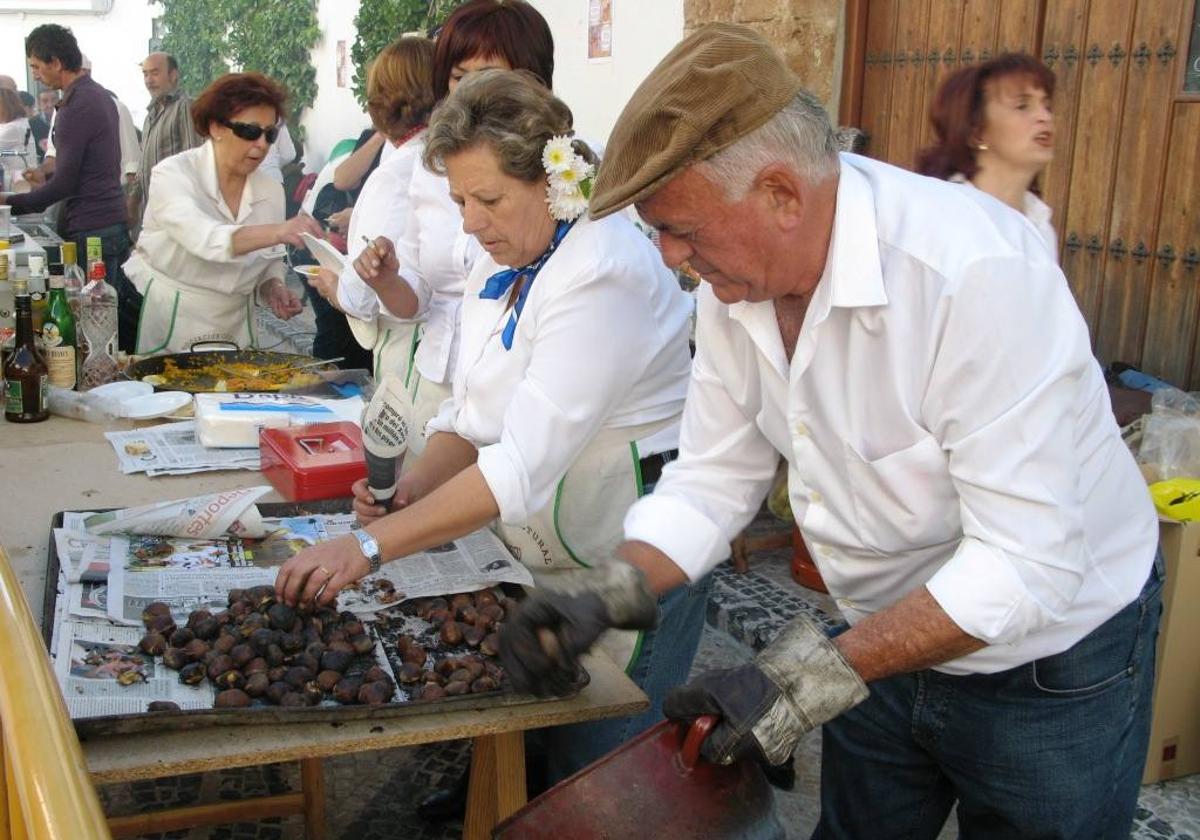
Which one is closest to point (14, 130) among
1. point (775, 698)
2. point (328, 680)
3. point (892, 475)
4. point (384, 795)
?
point (384, 795)

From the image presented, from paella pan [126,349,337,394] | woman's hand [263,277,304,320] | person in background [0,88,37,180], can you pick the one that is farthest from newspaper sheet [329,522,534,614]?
person in background [0,88,37,180]

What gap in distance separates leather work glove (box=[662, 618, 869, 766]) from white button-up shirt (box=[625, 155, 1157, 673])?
16 centimetres

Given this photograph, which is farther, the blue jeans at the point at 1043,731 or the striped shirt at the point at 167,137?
the striped shirt at the point at 167,137

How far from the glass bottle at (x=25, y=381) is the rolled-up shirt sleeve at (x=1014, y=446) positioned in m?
2.70

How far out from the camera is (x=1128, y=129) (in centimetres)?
403

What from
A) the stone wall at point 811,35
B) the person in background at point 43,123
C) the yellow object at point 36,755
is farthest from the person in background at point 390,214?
the person in background at point 43,123

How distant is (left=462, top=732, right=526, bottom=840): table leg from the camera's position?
2125mm

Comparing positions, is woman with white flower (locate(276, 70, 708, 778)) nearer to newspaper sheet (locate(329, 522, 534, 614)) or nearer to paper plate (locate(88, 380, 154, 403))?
newspaper sheet (locate(329, 522, 534, 614))

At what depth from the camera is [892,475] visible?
5.29 feet

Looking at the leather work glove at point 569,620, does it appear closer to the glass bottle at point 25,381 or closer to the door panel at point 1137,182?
the glass bottle at point 25,381

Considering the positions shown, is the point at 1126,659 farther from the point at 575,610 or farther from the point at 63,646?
the point at 63,646

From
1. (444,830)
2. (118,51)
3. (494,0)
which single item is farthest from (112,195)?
(118,51)

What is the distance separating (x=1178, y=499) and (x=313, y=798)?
2.28 meters

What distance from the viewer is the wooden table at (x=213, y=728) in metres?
1.70
